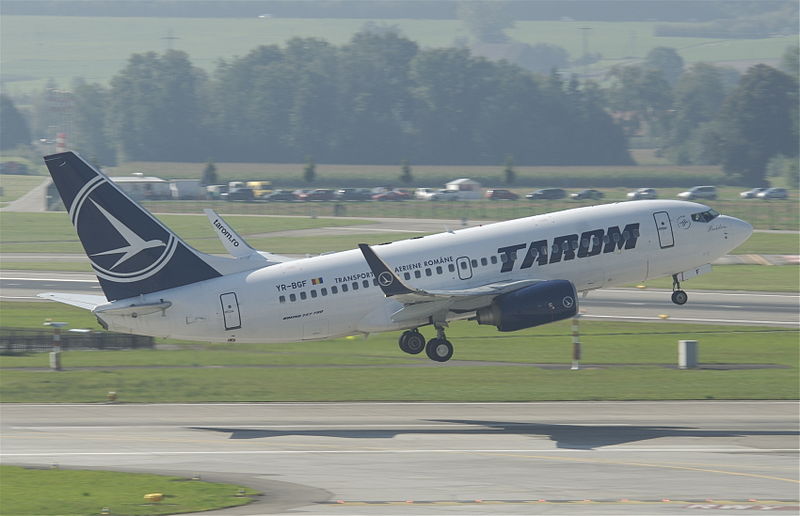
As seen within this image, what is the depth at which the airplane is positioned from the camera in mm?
54031

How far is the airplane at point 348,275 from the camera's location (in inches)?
2127

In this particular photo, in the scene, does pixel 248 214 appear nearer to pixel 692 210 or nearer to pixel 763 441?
pixel 692 210

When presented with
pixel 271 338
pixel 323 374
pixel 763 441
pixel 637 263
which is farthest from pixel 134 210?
pixel 763 441

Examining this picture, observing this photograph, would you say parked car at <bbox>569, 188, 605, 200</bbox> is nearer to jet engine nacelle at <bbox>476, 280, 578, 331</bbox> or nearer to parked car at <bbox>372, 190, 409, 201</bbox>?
parked car at <bbox>372, 190, 409, 201</bbox>

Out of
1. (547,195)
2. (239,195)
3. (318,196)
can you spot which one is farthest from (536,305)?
(239,195)

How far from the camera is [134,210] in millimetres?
54469

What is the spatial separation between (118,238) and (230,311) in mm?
6465

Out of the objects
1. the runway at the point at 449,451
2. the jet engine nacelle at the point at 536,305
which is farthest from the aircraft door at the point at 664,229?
the runway at the point at 449,451

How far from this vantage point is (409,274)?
56.2 m

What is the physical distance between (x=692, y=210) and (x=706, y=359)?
1233 centimetres

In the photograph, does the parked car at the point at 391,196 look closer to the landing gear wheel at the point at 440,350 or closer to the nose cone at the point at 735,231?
the nose cone at the point at 735,231

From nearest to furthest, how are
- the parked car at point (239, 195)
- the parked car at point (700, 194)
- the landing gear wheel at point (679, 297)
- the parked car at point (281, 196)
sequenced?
the landing gear wheel at point (679, 297)
the parked car at point (700, 194)
the parked car at point (239, 195)
the parked car at point (281, 196)

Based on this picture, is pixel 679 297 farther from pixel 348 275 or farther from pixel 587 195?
pixel 587 195

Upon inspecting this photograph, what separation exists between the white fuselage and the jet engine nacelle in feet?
5.49
